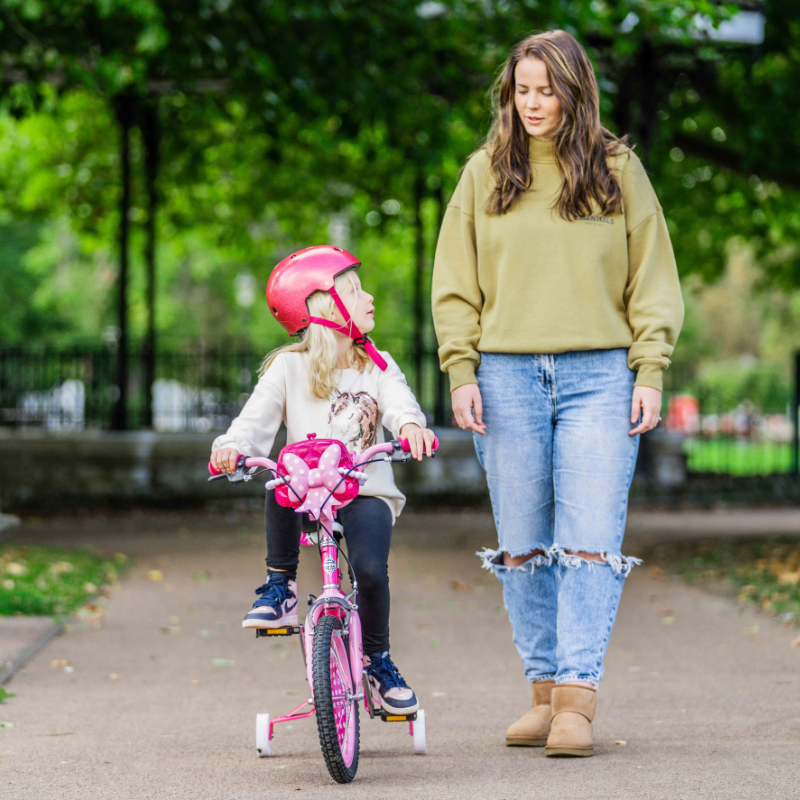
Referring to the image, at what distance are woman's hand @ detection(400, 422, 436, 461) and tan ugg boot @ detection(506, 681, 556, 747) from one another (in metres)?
0.95

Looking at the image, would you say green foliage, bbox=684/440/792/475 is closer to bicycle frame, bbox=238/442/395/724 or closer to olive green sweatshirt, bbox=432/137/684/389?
olive green sweatshirt, bbox=432/137/684/389

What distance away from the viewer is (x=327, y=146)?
11.6 metres

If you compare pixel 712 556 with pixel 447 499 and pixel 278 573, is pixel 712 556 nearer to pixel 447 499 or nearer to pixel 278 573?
pixel 447 499

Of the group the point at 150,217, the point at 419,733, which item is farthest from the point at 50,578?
the point at 150,217

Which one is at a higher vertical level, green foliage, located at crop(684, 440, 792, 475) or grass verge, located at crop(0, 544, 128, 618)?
grass verge, located at crop(0, 544, 128, 618)

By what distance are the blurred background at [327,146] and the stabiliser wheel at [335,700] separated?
17.1 ft

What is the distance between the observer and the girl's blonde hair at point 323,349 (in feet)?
11.7

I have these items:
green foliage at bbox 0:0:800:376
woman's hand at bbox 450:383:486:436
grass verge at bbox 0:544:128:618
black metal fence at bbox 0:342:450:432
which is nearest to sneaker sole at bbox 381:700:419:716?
woman's hand at bbox 450:383:486:436

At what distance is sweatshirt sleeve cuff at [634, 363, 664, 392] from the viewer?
3.63 m

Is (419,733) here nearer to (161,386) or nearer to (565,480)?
(565,480)

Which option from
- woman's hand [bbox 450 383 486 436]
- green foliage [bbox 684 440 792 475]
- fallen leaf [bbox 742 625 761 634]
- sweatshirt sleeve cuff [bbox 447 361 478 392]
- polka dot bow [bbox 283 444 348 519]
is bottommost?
green foliage [bbox 684 440 792 475]

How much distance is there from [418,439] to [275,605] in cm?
65

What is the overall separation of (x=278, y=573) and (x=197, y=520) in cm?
962

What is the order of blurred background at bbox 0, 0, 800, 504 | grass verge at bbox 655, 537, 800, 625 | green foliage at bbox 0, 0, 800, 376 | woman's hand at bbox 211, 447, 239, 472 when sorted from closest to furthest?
woman's hand at bbox 211, 447, 239, 472 → grass verge at bbox 655, 537, 800, 625 → green foliage at bbox 0, 0, 800, 376 → blurred background at bbox 0, 0, 800, 504
